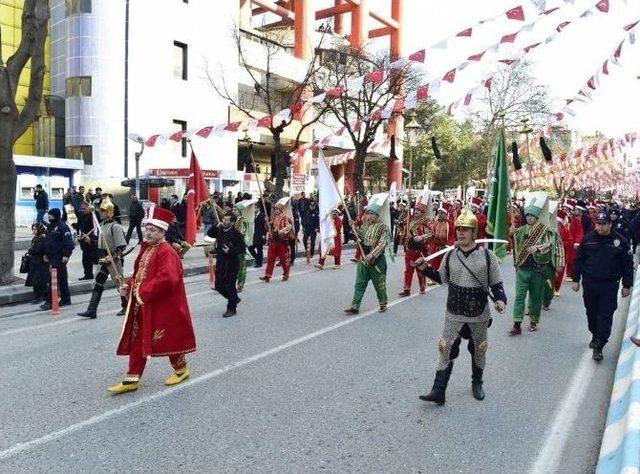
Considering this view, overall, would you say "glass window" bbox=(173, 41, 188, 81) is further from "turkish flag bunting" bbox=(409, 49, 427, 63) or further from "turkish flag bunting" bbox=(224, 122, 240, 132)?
"turkish flag bunting" bbox=(409, 49, 427, 63)

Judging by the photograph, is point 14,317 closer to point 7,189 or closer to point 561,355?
point 7,189

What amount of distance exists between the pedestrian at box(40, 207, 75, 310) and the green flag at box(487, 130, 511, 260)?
6.79 m

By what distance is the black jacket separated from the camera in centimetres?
714

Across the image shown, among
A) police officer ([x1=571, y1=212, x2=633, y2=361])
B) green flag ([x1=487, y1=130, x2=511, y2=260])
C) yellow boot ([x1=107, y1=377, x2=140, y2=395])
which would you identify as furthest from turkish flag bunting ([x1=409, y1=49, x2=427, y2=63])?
yellow boot ([x1=107, y1=377, x2=140, y2=395])

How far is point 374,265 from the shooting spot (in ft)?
30.8

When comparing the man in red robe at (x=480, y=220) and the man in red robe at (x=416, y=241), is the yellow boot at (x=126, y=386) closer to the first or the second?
the man in red robe at (x=416, y=241)

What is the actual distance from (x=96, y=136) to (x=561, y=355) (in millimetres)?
27769

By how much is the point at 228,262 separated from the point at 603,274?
197 inches

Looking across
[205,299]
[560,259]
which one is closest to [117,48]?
[205,299]

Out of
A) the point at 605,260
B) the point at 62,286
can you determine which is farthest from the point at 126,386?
the point at 605,260

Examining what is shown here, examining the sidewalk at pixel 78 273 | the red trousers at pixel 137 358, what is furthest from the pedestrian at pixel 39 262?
the red trousers at pixel 137 358

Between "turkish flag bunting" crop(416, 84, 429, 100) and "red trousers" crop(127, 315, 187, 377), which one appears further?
"turkish flag bunting" crop(416, 84, 429, 100)

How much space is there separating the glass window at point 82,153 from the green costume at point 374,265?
79.9 ft

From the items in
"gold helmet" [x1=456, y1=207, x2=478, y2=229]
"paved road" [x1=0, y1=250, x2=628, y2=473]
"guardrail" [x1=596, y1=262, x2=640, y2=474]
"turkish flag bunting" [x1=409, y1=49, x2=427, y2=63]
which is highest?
"turkish flag bunting" [x1=409, y1=49, x2=427, y2=63]
